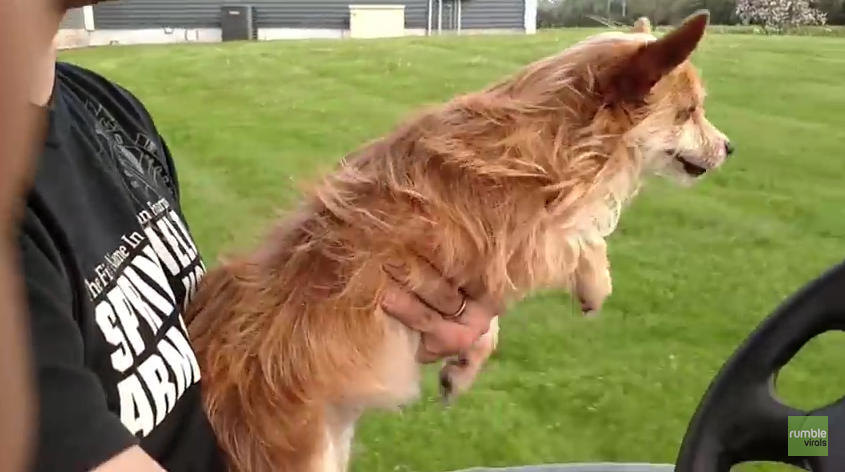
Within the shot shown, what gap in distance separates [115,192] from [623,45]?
2.44 ft

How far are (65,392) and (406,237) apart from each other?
569mm

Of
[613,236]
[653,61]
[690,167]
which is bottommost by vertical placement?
[613,236]

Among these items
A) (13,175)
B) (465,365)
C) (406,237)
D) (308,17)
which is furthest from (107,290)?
(308,17)

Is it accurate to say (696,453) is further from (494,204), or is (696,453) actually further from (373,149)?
(373,149)

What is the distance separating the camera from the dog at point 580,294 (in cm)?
134

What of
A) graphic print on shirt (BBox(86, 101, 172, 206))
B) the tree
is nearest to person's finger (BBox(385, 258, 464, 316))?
graphic print on shirt (BBox(86, 101, 172, 206))

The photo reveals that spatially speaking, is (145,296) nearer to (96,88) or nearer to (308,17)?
(96,88)

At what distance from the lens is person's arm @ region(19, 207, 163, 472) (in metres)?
0.57

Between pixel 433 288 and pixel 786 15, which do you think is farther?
pixel 786 15

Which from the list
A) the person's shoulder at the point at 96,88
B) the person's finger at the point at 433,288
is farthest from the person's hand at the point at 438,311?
the person's shoulder at the point at 96,88

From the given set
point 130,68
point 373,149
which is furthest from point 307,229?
point 130,68

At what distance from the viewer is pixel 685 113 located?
1431 mm

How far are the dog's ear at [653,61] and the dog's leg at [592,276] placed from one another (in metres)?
0.23

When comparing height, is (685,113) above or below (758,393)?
above
